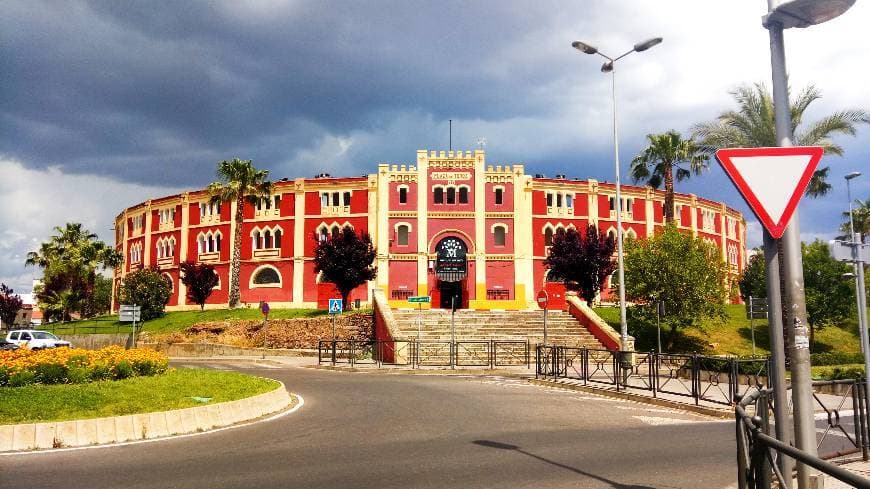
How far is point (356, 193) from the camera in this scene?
168ft

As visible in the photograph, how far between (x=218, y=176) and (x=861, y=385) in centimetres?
4781

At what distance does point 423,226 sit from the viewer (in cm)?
4853

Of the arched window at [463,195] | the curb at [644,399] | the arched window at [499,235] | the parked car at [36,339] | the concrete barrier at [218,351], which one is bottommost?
the concrete barrier at [218,351]

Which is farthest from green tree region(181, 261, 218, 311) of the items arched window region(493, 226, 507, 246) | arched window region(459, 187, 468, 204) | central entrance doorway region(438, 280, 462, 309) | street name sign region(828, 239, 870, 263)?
street name sign region(828, 239, 870, 263)

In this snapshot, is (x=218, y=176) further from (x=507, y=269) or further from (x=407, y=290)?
(x=507, y=269)

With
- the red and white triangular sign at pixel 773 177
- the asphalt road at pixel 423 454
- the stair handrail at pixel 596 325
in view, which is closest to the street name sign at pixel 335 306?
the stair handrail at pixel 596 325

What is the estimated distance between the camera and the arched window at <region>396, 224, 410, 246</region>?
48.9 meters

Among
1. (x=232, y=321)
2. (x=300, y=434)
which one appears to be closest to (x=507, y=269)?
(x=232, y=321)

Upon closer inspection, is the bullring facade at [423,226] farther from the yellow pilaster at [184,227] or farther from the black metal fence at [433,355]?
the black metal fence at [433,355]

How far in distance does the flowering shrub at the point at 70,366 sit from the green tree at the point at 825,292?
36.5 m

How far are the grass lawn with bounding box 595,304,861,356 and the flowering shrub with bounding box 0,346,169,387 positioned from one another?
2904cm

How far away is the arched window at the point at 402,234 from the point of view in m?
48.9

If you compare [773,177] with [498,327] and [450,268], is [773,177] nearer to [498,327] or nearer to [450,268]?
[498,327]

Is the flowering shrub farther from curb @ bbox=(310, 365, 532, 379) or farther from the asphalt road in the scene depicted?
curb @ bbox=(310, 365, 532, 379)
